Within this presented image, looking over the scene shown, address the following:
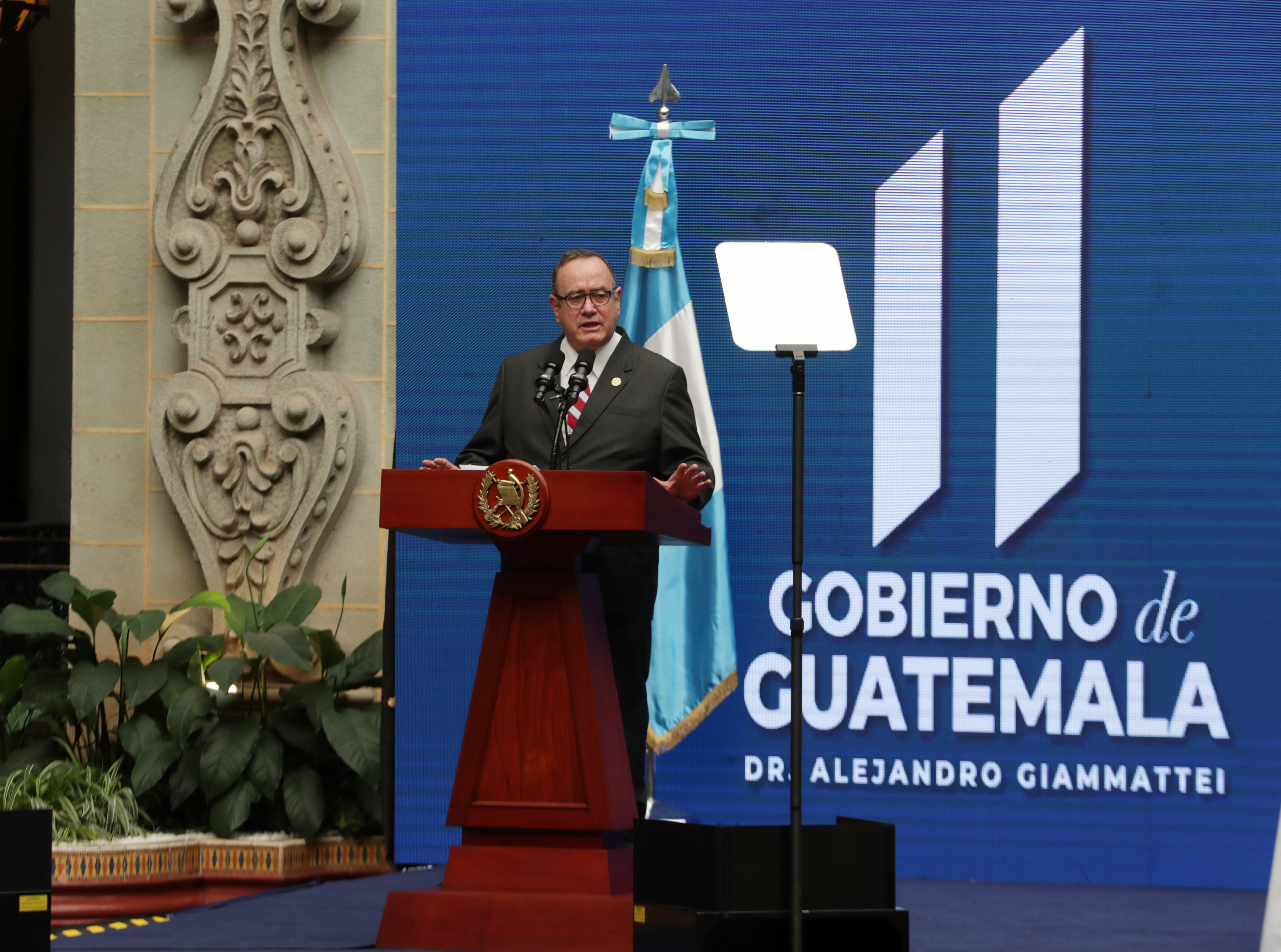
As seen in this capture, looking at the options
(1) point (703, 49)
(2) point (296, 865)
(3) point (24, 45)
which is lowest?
(2) point (296, 865)

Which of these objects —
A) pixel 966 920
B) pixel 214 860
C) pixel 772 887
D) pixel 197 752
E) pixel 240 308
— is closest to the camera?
pixel 772 887

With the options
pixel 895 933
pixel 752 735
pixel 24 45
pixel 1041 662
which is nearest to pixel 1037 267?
pixel 1041 662

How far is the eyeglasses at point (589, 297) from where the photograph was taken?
3.73 metres

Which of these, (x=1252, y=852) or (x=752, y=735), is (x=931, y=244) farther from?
(x=1252, y=852)

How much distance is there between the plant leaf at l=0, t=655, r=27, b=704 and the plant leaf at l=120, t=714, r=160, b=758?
39cm

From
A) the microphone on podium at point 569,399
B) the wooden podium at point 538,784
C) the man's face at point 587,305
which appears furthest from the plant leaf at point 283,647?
the man's face at point 587,305

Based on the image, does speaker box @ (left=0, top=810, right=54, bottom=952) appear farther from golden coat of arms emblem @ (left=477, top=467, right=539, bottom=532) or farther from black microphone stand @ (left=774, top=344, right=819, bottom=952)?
black microphone stand @ (left=774, top=344, right=819, bottom=952)

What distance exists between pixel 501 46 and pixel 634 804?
2.88 metres

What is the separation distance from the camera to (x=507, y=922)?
339 centimetres

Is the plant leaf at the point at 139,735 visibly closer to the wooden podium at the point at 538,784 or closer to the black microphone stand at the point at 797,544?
the wooden podium at the point at 538,784

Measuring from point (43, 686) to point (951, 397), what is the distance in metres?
3.23

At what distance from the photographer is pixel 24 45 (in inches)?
323

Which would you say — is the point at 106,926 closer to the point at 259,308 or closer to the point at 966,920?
the point at 259,308

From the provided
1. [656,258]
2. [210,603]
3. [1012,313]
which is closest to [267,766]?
[210,603]
